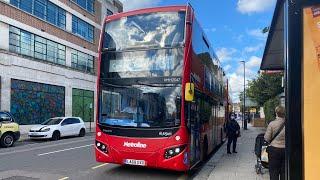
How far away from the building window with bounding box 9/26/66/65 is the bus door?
21957 millimetres

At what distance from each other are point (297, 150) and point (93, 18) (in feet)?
143

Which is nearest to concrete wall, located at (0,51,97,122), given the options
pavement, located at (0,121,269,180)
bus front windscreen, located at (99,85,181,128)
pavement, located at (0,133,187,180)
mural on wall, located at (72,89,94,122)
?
mural on wall, located at (72,89,94,122)

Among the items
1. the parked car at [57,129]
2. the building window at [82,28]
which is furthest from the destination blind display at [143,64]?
the building window at [82,28]

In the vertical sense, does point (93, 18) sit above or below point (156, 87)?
above

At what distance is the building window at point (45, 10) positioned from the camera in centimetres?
3170

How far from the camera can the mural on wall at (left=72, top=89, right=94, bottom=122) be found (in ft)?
132

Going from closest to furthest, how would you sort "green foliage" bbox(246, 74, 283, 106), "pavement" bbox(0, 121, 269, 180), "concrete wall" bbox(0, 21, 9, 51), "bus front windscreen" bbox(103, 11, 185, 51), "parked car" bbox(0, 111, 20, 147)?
"bus front windscreen" bbox(103, 11, 185, 51), "pavement" bbox(0, 121, 269, 180), "parked car" bbox(0, 111, 20, 147), "concrete wall" bbox(0, 21, 9, 51), "green foliage" bbox(246, 74, 283, 106)

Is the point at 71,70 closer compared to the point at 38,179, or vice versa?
the point at 38,179

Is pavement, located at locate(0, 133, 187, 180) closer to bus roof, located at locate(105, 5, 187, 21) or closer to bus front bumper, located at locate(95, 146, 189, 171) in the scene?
bus front bumper, located at locate(95, 146, 189, 171)

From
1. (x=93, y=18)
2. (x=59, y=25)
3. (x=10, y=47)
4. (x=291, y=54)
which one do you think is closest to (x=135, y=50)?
(x=291, y=54)

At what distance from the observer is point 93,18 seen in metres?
45.0

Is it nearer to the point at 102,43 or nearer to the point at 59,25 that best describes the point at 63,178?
the point at 102,43

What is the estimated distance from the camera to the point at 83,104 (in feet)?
140

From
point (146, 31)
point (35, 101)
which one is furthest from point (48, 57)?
point (146, 31)
